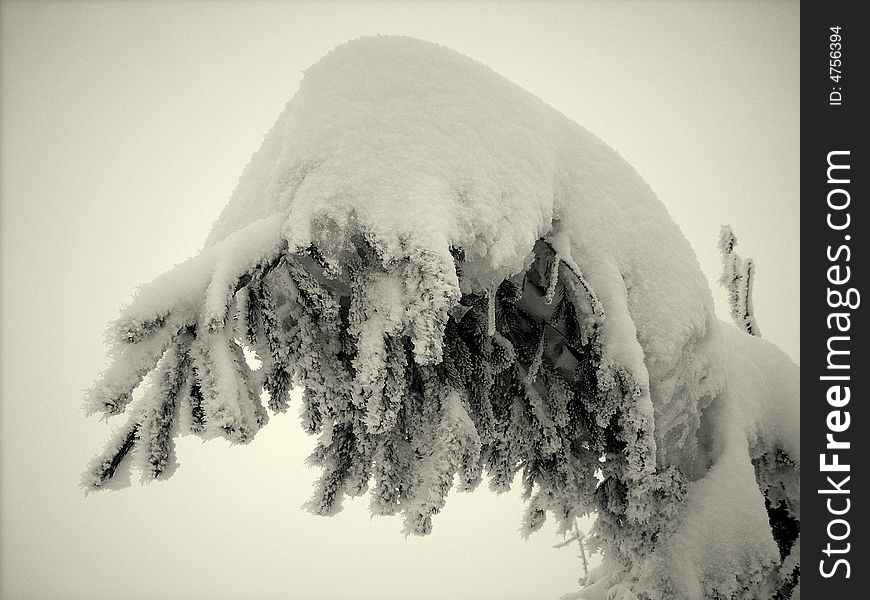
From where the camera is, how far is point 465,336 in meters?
2.89

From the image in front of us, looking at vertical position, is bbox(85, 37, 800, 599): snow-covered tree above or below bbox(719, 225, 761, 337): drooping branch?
below

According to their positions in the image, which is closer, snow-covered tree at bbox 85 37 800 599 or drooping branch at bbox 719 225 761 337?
snow-covered tree at bbox 85 37 800 599

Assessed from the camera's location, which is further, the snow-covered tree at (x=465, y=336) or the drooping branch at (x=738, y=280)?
the drooping branch at (x=738, y=280)

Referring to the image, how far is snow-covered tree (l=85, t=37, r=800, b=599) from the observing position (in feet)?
6.27

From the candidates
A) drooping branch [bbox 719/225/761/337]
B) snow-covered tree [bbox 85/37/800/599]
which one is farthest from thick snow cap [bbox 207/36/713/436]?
drooping branch [bbox 719/225/761/337]

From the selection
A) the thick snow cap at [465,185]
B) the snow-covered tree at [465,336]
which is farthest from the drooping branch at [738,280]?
the thick snow cap at [465,185]

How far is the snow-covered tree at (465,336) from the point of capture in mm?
1912

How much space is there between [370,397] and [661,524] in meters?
2.09

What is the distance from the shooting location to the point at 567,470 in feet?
10.1

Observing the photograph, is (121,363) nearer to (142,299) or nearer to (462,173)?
(142,299)

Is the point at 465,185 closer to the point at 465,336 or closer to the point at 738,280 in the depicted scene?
the point at 465,336

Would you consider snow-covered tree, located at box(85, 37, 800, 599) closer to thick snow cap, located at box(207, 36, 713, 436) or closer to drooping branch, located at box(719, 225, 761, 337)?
thick snow cap, located at box(207, 36, 713, 436)

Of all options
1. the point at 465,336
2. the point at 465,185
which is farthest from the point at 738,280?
the point at 465,185

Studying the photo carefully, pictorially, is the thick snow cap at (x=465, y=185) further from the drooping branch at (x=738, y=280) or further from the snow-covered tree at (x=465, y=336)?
the drooping branch at (x=738, y=280)
